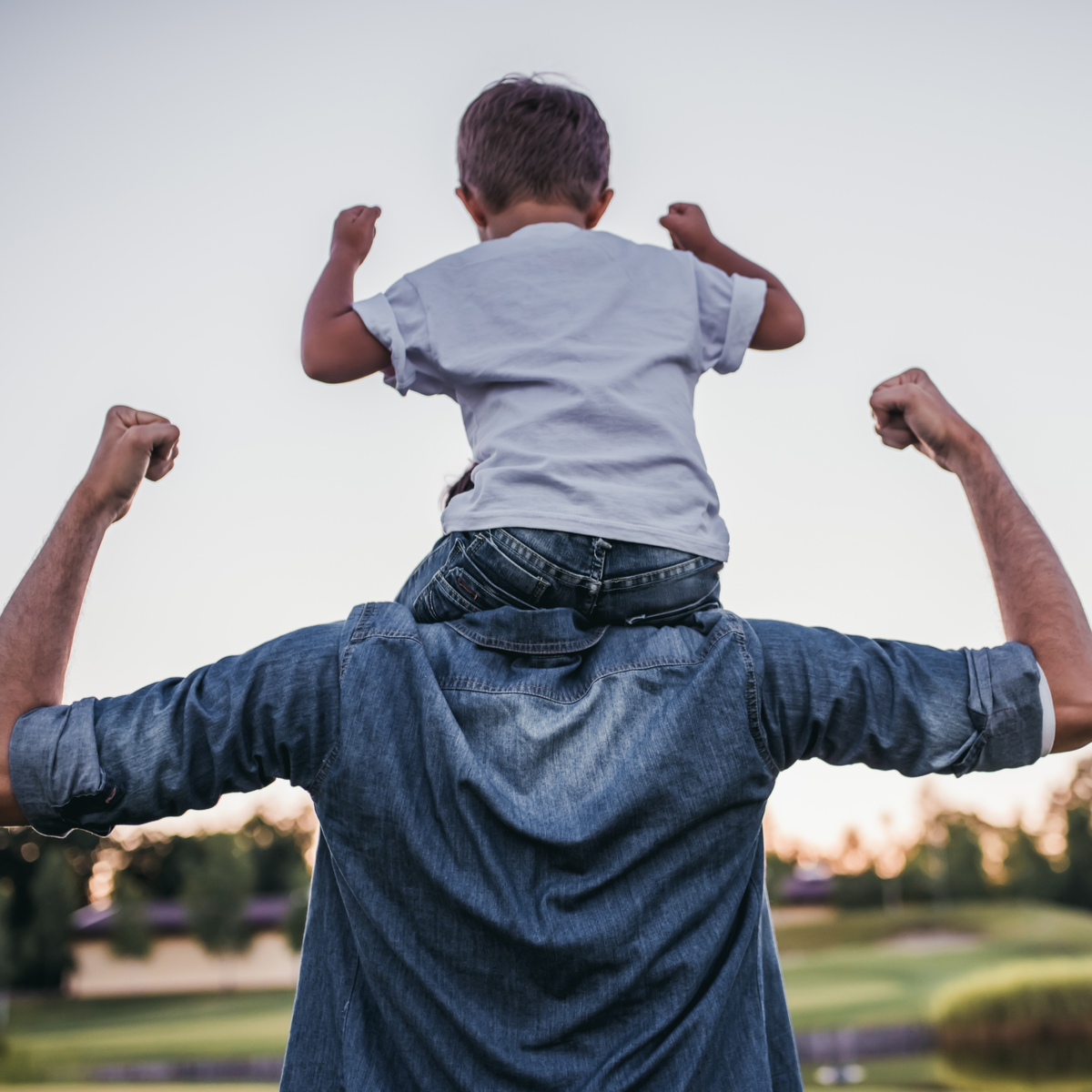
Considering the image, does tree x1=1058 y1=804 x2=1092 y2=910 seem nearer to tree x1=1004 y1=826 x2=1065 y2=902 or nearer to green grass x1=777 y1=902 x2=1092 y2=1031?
tree x1=1004 y1=826 x2=1065 y2=902

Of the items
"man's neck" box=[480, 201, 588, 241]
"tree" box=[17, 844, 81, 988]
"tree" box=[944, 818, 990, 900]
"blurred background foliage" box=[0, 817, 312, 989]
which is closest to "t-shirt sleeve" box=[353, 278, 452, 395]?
"man's neck" box=[480, 201, 588, 241]

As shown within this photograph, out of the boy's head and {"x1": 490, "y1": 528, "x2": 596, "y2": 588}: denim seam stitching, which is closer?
{"x1": 490, "y1": 528, "x2": 596, "y2": 588}: denim seam stitching

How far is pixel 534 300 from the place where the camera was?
5.23 ft

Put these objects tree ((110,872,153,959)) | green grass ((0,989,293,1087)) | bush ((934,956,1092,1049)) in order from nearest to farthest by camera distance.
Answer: bush ((934,956,1092,1049))
green grass ((0,989,293,1087))
tree ((110,872,153,959))

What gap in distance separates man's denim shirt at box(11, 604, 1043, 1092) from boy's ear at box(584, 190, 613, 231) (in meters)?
0.74

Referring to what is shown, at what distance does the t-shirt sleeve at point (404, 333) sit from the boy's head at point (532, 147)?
10.9 inches

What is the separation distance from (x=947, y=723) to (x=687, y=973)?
0.45 meters

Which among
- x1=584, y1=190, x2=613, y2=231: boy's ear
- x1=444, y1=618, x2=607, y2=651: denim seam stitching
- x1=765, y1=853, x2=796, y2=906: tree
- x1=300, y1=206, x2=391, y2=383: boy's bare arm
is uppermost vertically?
x1=584, y1=190, x2=613, y2=231: boy's ear

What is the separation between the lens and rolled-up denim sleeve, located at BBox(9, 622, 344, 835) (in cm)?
132

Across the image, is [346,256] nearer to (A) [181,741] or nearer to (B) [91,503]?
(B) [91,503]

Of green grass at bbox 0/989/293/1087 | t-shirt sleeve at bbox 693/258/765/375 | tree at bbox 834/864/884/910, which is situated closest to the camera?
t-shirt sleeve at bbox 693/258/765/375

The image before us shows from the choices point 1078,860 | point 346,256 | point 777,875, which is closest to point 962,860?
point 1078,860

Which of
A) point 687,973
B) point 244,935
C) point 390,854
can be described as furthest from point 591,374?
point 244,935

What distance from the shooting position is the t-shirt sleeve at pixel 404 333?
1.55 m
